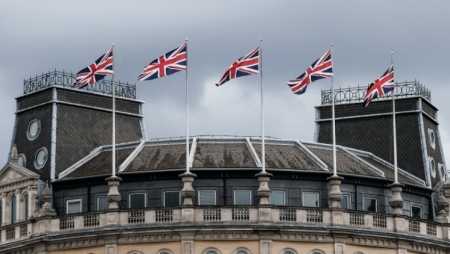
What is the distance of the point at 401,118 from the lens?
155250mm

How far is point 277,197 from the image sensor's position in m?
138

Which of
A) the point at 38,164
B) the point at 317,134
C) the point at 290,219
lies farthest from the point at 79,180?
the point at 317,134

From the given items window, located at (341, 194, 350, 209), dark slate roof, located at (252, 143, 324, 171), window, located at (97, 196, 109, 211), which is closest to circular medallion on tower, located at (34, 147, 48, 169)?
window, located at (97, 196, 109, 211)

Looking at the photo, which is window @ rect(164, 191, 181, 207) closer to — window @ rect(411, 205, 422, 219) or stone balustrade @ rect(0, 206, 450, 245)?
stone balustrade @ rect(0, 206, 450, 245)

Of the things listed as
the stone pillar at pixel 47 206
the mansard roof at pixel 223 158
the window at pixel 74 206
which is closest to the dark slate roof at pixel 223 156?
Result: the mansard roof at pixel 223 158

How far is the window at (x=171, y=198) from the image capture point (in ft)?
449

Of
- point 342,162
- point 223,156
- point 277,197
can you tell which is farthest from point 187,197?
point 342,162

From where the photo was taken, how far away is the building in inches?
5295

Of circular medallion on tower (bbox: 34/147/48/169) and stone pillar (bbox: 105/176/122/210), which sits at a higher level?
circular medallion on tower (bbox: 34/147/48/169)

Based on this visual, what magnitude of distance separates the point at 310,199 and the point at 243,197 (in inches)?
214

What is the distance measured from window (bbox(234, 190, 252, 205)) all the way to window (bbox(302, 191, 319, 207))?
174 inches

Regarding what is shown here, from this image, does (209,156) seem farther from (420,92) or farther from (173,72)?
(420,92)

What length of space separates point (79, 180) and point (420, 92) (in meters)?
33.9

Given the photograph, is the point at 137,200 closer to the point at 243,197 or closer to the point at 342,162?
the point at 243,197
